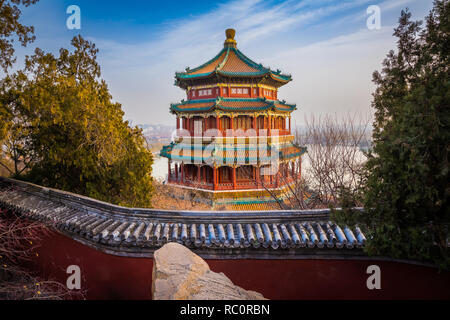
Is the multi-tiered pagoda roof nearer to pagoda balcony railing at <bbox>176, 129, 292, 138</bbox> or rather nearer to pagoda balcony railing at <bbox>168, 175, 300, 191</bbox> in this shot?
pagoda balcony railing at <bbox>176, 129, 292, 138</bbox>

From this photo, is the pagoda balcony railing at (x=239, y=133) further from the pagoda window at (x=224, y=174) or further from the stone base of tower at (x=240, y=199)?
the stone base of tower at (x=240, y=199)

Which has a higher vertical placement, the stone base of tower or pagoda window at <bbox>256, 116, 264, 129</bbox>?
pagoda window at <bbox>256, 116, 264, 129</bbox>

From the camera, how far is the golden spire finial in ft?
58.7

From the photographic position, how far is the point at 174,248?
10.2 ft

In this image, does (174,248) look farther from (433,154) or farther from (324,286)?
(433,154)

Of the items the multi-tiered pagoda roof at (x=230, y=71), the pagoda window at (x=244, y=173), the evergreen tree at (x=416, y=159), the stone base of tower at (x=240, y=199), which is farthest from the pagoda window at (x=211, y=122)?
the evergreen tree at (x=416, y=159)

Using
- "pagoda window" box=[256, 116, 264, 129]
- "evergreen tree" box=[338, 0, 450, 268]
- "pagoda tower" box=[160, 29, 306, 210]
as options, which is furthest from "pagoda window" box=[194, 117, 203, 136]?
"evergreen tree" box=[338, 0, 450, 268]

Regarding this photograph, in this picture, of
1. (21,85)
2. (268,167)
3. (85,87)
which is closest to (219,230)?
(85,87)

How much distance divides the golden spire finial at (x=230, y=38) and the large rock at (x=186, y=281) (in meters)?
17.3

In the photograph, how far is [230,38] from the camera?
1808cm

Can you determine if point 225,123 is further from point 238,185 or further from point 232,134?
point 238,185

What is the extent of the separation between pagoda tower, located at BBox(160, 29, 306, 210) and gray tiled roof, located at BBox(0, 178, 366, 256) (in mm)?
10330

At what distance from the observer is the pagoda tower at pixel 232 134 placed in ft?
50.6
